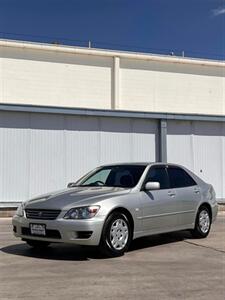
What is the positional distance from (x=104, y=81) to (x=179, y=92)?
3439 millimetres

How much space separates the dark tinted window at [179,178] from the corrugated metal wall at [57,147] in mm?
6945

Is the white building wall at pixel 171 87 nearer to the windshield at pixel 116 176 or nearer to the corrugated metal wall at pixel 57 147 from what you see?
the corrugated metal wall at pixel 57 147

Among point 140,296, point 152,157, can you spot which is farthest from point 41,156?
point 140,296

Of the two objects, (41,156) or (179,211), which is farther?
(41,156)

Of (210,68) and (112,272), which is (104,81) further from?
(112,272)

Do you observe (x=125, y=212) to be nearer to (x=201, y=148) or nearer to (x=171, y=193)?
(x=171, y=193)

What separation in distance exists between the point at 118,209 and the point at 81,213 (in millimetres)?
706

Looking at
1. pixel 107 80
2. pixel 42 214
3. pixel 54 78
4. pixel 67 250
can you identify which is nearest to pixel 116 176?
pixel 67 250

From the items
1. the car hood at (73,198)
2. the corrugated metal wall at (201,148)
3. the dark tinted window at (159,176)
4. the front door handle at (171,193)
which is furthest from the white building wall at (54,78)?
the car hood at (73,198)

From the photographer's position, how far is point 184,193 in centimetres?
1013

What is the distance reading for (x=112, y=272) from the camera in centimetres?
721

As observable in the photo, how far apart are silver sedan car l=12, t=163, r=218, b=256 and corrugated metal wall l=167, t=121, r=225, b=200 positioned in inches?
310

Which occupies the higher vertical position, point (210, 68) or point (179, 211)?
point (210, 68)

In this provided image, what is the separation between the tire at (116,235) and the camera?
820cm
